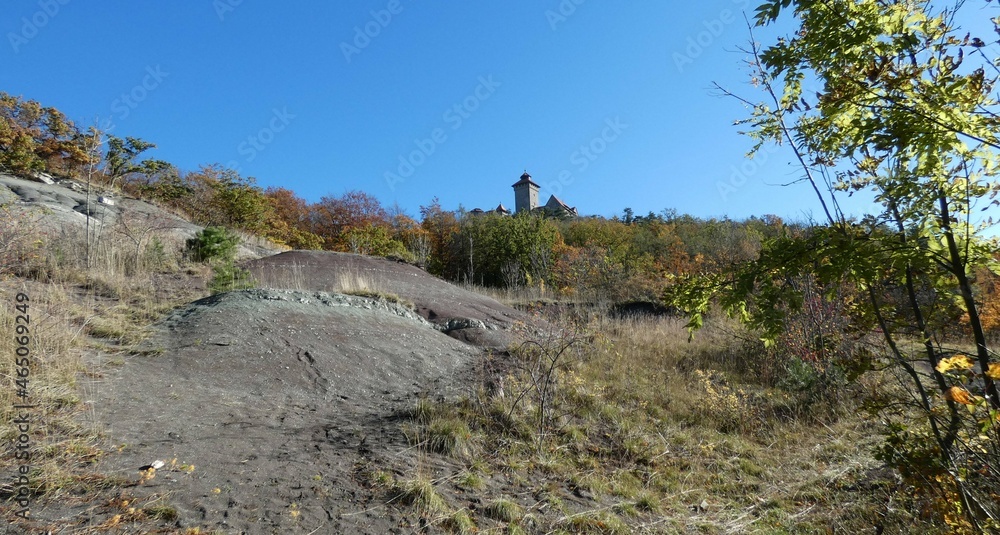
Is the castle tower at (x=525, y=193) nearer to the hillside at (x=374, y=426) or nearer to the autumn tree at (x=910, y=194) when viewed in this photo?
the hillside at (x=374, y=426)

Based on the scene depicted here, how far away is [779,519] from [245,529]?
337 cm

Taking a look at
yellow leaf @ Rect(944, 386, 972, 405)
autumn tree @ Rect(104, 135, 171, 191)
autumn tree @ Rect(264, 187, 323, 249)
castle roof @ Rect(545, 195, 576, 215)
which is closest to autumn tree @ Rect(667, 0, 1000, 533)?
yellow leaf @ Rect(944, 386, 972, 405)

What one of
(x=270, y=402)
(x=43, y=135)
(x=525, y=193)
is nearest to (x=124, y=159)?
(x=43, y=135)

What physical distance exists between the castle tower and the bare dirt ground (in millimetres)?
49779

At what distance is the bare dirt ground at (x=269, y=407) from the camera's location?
8.11 feet

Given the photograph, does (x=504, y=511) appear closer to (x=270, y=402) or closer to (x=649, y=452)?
(x=649, y=452)

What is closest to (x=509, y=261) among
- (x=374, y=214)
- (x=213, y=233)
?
(x=374, y=214)

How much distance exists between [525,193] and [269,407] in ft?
178

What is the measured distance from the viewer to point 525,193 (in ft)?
188

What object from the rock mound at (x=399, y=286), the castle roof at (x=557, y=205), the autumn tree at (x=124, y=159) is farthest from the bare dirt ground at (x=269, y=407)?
the castle roof at (x=557, y=205)

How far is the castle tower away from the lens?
5694 centimetres

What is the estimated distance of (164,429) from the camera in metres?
3.13

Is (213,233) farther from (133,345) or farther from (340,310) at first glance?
(133,345)

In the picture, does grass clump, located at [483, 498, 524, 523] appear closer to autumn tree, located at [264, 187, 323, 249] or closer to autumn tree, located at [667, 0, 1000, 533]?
autumn tree, located at [667, 0, 1000, 533]
